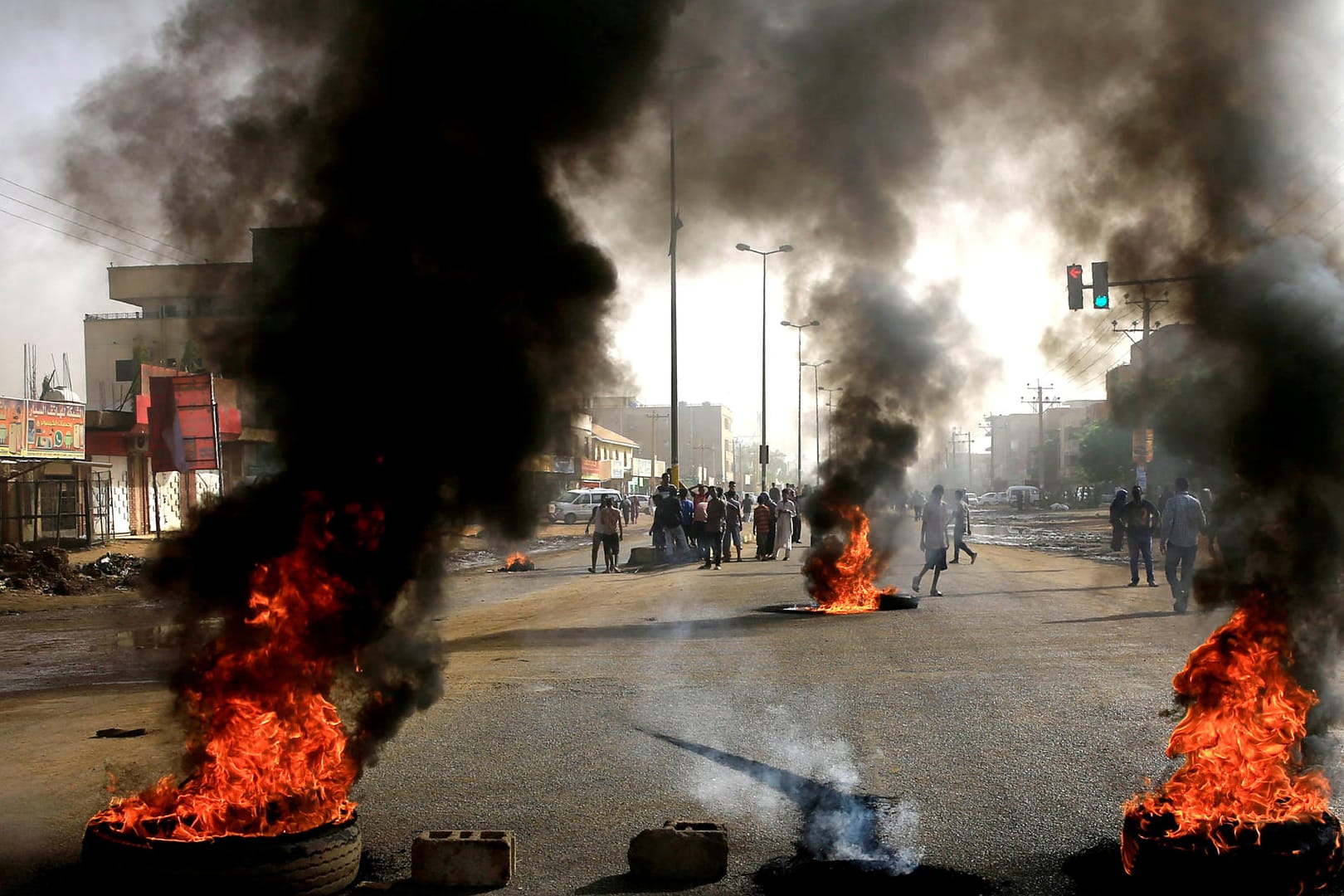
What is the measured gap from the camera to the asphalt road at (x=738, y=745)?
4.89 meters

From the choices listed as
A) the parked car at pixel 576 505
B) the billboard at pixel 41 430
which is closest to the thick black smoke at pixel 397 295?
the billboard at pixel 41 430

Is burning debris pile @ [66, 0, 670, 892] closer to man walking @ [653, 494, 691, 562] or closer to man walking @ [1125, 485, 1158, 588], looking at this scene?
man walking @ [1125, 485, 1158, 588]

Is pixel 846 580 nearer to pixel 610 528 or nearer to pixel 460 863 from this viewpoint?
pixel 610 528

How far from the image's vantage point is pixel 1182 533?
14328mm

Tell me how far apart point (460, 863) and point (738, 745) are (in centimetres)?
272

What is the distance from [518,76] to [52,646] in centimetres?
977

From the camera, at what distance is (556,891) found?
14.3 ft

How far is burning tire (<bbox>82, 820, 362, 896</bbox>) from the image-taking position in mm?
4102

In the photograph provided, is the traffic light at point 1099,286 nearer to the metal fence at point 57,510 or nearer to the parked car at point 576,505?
the metal fence at point 57,510

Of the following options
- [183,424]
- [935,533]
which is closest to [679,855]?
[935,533]

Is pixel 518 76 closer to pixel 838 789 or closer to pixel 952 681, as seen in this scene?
pixel 838 789

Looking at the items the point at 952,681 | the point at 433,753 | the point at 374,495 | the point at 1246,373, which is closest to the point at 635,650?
the point at 952,681

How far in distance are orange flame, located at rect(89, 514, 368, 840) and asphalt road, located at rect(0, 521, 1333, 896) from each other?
450 millimetres

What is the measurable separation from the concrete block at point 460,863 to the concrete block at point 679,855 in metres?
0.56
